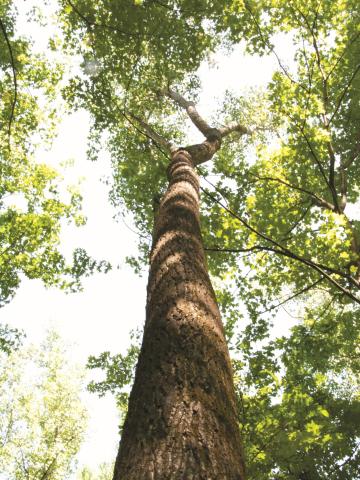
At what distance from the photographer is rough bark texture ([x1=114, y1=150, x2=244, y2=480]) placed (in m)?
1.37

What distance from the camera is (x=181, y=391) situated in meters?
1.69

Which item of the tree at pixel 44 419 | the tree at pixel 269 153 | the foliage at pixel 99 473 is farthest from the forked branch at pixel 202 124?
the foliage at pixel 99 473

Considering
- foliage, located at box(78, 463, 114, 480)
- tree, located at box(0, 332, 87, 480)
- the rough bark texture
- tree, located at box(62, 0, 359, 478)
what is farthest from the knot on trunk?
foliage, located at box(78, 463, 114, 480)

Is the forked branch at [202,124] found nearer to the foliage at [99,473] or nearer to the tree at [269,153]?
the tree at [269,153]

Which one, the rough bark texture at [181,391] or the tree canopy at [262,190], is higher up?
the tree canopy at [262,190]

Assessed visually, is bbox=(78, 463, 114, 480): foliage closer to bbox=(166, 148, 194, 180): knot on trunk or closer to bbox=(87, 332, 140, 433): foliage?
bbox=(87, 332, 140, 433): foliage

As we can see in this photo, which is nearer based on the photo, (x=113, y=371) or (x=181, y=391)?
(x=181, y=391)

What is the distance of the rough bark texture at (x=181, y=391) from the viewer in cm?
137

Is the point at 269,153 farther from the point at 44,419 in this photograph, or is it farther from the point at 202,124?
the point at 44,419

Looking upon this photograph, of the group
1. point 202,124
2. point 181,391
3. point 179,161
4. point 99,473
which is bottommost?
point 181,391

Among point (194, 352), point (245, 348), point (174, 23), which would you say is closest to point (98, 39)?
point (174, 23)

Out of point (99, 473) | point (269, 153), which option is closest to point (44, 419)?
point (99, 473)

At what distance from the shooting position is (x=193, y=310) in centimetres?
231

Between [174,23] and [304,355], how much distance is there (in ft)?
27.1
